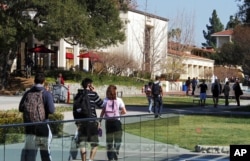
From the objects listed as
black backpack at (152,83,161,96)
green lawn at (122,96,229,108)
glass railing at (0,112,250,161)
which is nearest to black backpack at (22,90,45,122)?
glass railing at (0,112,250,161)

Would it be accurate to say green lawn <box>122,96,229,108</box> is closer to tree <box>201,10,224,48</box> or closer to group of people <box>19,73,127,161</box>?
group of people <box>19,73,127,161</box>

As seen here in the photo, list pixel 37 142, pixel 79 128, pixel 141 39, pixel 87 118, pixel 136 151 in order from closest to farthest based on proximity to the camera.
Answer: pixel 37 142
pixel 79 128
pixel 87 118
pixel 136 151
pixel 141 39

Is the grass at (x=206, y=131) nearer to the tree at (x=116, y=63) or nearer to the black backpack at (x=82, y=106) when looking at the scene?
the black backpack at (x=82, y=106)

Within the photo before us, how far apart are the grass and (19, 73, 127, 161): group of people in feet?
6.44

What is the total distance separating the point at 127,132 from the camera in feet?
41.5

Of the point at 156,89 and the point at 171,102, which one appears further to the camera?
the point at 171,102

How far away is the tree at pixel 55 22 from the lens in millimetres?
42250

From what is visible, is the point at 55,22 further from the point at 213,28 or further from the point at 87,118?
the point at 213,28

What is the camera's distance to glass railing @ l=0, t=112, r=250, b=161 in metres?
10.2

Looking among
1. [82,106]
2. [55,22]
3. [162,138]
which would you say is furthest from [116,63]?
[82,106]

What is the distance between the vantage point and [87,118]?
1217 centimetres

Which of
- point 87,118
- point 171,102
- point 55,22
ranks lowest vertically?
point 171,102

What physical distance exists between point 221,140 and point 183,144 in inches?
56.0

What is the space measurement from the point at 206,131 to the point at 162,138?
152 inches
